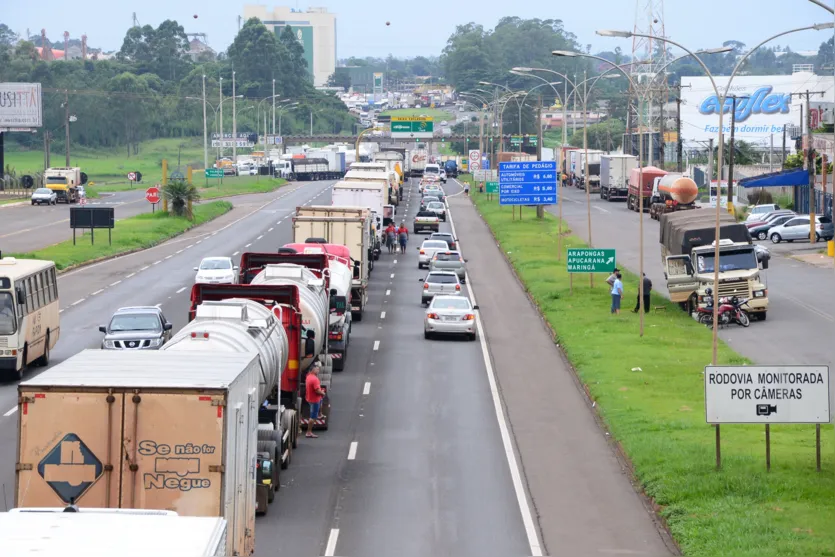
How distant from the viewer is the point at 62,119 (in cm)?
18825

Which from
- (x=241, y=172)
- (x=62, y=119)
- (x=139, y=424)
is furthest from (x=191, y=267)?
(x=62, y=119)

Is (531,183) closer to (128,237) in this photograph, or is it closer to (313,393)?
(128,237)

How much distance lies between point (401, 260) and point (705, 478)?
46.4m

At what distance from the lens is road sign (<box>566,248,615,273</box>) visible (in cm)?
4566

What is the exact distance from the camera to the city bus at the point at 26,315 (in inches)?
1195

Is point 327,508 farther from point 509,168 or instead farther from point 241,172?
point 241,172

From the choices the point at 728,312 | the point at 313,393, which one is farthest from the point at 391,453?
the point at 728,312

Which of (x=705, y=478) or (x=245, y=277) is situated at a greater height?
(x=245, y=277)

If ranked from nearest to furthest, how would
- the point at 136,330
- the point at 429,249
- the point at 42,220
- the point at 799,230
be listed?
the point at 136,330
the point at 429,249
the point at 799,230
the point at 42,220

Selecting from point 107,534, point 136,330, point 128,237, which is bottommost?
point 128,237

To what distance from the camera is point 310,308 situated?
2688 centimetres

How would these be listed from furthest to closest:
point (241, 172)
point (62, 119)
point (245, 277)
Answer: point (62, 119) < point (241, 172) < point (245, 277)

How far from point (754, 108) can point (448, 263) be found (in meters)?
110

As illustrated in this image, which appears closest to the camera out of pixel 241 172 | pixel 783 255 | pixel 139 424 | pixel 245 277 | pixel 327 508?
pixel 139 424
